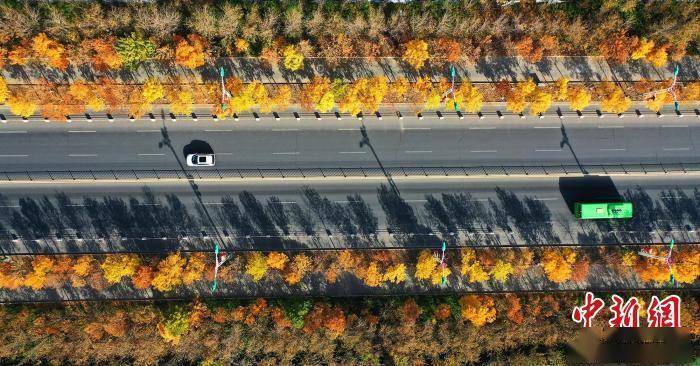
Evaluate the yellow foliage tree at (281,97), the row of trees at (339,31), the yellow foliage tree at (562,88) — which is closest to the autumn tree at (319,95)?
the yellow foliage tree at (281,97)

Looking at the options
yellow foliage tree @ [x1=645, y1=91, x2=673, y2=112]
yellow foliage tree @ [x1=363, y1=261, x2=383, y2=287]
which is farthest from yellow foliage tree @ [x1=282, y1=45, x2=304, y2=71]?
yellow foliage tree @ [x1=645, y1=91, x2=673, y2=112]

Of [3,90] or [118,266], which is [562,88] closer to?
[118,266]

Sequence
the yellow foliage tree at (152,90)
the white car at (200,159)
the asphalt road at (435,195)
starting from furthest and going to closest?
1. the asphalt road at (435,195)
2. the white car at (200,159)
3. the yellow foliage tree at (152,90)

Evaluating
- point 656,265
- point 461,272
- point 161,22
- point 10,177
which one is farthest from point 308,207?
point 656,265

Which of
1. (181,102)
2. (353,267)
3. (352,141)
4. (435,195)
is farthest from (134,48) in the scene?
(435,195)

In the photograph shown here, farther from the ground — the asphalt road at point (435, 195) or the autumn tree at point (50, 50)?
the autumn tree at point (50, 50)

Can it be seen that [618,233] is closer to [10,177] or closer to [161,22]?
[161,22]

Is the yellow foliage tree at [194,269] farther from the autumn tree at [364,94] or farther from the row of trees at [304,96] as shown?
the autumn tree at [364,94]
